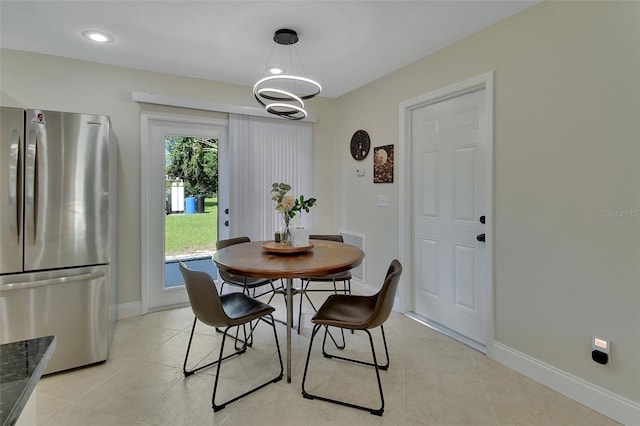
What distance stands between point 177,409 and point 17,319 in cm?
130

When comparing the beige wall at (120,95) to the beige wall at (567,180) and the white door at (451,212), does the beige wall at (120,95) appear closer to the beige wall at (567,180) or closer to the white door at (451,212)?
the white door at (451,212)

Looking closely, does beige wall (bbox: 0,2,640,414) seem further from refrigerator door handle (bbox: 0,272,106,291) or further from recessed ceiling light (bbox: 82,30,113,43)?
refrigerator door handle (bbox: 0,272,106,291)

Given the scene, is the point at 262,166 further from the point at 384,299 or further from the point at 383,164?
the point at 384,299

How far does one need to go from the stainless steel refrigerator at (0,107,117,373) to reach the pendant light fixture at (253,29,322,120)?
1.23 m

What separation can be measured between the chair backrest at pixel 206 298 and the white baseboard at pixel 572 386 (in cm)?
200

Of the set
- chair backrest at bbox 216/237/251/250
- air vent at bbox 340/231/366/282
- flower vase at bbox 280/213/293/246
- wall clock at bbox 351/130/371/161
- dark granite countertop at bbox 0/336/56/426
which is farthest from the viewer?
air vent at bbox 340/231/366/282

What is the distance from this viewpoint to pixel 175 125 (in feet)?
11.3

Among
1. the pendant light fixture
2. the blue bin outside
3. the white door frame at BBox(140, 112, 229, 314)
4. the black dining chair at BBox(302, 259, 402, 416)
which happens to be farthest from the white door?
the white door frame at BBox(140, 112, 229, 314)

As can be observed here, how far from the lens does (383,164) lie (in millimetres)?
3516

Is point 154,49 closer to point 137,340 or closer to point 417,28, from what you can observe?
point 417,28

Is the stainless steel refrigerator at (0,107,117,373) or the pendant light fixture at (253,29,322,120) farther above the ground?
the pendant light fixture at (253,29,322,120)

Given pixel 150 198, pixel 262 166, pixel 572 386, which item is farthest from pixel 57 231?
pixel 572 386

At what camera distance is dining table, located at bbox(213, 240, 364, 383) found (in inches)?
72.0

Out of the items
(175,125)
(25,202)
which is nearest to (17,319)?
(25,202)
